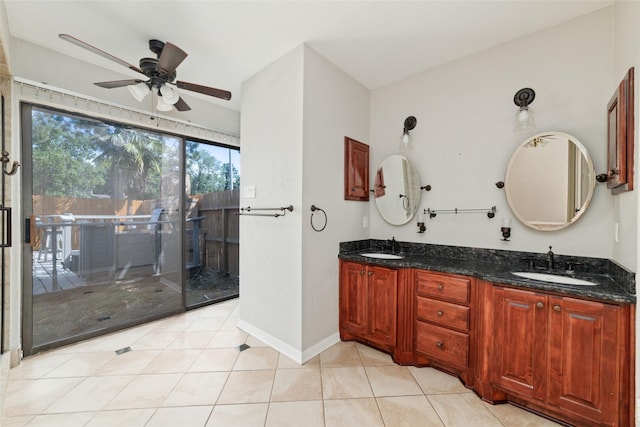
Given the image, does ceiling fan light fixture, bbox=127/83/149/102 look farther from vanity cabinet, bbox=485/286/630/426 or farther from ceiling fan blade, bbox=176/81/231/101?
vanity cabinet, bbox=485/286/630/426

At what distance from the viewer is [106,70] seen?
2492 mm

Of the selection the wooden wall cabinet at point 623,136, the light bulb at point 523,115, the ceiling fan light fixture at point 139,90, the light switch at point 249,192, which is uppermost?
the ceiling fan light fixture at point 139,90

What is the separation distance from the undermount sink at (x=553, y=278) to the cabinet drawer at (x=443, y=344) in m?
0.58

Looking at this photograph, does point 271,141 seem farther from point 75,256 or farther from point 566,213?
point 566,213

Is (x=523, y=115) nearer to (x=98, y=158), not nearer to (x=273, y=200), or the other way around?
(x=273, y=200)

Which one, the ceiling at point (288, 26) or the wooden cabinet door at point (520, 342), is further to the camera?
the ceiling at point (288, 26)

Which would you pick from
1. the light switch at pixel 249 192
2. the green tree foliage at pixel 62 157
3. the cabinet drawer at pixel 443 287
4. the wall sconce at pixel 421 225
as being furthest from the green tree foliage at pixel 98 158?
the cabinet drawer at pixel 443 287

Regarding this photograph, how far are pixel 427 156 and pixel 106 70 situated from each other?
3.29 metres

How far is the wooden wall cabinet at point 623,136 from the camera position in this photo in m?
1.34

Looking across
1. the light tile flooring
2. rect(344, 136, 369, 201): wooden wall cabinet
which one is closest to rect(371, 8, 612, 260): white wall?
rect(344, 136, 369, 201): wooden wall cabinet

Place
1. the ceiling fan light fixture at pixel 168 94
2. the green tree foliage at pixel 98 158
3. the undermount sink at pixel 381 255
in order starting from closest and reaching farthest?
1. the ceiling fan light fixture at pixel 168 94
2. the green tree foliage at pixel 98 158
3. the undermount sink at pixel 381 255

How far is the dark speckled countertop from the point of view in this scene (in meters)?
1.36

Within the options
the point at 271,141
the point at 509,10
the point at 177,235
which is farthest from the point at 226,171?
the point at 509,10

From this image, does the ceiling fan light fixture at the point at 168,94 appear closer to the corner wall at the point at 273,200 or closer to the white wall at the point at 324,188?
the corner wall at the point at 273,200
